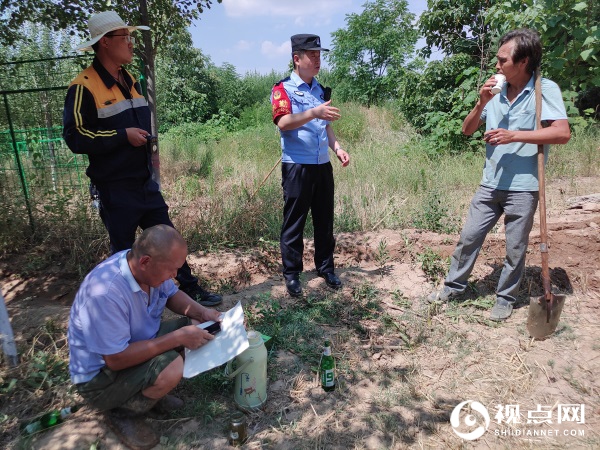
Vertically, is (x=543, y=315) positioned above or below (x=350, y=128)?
below

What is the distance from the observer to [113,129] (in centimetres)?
288

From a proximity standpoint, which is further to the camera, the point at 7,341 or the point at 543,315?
the point at 543,315

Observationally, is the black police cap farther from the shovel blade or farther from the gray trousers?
the shovel blade

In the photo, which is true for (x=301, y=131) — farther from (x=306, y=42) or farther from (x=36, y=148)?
(x=36, y=148)

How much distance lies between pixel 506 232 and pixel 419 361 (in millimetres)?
1266

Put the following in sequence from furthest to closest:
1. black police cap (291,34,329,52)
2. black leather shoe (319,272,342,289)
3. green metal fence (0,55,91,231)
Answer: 1. green metal fence (0,55,91,231)
2. black leather shoe (319,272,342,289)
3. black police cap (291,34,329,52)

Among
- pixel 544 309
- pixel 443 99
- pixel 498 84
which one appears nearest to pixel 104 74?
pixel 498 84

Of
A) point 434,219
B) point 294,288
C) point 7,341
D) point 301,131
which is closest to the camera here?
point 7,341

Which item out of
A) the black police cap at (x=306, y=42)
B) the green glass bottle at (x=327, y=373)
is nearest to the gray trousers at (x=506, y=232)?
the green glass bottle at (x=327, y=373)

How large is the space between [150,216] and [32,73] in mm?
3739

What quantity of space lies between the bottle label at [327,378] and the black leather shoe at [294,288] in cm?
109

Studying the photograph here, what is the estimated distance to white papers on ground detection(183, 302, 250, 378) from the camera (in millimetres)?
2219

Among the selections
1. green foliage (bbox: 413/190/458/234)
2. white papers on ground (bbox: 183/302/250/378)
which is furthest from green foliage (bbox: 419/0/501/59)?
white papers on ground (bbox: 183/302/250/378)

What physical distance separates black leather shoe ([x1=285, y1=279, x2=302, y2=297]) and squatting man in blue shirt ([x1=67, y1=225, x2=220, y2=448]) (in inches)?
57.3
